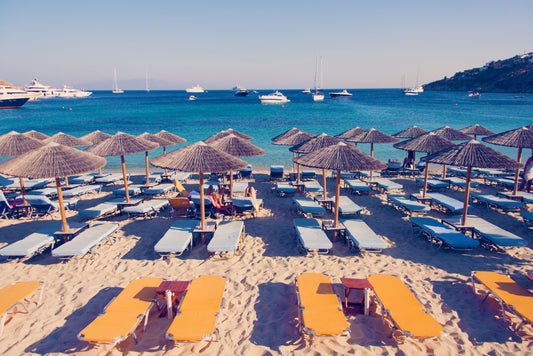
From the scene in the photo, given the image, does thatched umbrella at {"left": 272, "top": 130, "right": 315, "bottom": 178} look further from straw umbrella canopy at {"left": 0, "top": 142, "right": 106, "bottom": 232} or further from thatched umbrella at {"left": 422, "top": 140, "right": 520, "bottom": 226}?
straw umbrella canopy at {"left": 0, "top": 142, "right": 106, "bottom": 232}

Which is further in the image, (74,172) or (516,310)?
(74,172)

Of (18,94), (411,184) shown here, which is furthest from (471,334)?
(18,94)

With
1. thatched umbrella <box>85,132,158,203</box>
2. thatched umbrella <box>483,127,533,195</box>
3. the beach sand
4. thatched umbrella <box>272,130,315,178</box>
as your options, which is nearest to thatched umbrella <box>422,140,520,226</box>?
the beach sand

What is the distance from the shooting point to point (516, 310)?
4.13 m

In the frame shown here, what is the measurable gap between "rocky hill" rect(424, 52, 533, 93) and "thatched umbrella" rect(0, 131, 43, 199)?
11397 centimetres

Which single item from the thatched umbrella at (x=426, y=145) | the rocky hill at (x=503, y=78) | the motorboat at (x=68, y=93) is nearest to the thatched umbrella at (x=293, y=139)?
the thatched umbrella at (x=426, y=145)

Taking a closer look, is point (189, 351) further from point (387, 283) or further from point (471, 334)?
point (471, 334)

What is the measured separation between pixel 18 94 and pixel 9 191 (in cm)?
6417

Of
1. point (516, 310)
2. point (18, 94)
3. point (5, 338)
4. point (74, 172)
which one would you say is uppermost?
point (18, 94)

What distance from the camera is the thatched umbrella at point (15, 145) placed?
28.5 feet

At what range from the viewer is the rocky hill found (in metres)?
91.8

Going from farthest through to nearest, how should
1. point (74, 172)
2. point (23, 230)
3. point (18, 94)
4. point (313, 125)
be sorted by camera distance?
point (18, 94)
point (313, 125)
point (23, 230)
point (74, 172)

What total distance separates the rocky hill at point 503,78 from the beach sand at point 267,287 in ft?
361

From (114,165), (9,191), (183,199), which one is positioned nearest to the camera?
(183,199)
